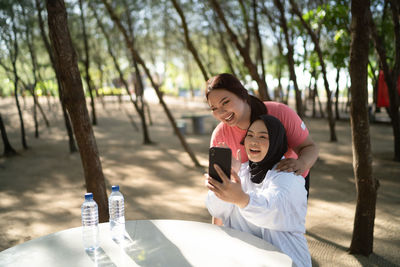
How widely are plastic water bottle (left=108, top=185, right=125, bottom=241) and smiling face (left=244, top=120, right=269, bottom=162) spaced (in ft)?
2.75

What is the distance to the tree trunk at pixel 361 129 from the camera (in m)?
3.15

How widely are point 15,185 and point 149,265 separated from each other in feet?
21.1

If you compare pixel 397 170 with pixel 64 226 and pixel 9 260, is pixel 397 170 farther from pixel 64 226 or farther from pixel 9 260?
pixel 9 260

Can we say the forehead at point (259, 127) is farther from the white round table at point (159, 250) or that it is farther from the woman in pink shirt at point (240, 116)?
the white round table at point (159, 250)

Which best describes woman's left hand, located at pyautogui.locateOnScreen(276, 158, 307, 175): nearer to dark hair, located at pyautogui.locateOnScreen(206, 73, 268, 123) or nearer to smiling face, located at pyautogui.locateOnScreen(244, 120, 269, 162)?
smiling face, located at pyautogui.locateOnScreen(244, 120, 269, 162)

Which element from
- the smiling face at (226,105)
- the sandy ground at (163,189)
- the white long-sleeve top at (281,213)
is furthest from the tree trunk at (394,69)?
→ the white long-sleeve top at (281,213)

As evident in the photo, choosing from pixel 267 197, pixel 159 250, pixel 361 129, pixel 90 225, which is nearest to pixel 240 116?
pixel 267 197

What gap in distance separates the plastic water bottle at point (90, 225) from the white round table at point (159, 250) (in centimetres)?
4

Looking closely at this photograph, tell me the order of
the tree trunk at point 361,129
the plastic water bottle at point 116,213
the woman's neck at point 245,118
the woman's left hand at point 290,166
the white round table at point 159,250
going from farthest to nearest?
the tree trunk at point 361,129, the woman's neck at point 245,118, the plastic water bottle at point 116,213, the woman's left hand at point 290,166, the white round table at point 159,250

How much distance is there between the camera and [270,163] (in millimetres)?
2145

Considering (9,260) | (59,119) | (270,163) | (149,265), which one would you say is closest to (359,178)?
(270,163)

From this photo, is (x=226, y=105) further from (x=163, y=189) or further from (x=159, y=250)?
(x=163, y=189)

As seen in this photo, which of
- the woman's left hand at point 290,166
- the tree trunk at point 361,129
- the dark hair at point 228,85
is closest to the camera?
the woman's left hand at point 290,166

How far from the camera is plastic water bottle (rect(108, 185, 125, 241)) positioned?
7.22ft
